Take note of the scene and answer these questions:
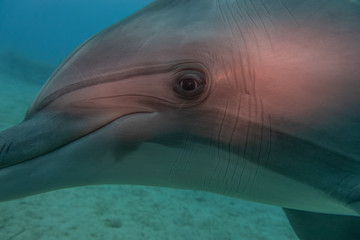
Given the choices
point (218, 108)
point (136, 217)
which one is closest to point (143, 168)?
point (218, 108)

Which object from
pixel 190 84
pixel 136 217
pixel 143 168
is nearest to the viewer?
pixel 190 84

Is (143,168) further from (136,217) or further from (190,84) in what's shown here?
(136,217)

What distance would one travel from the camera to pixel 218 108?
148cm

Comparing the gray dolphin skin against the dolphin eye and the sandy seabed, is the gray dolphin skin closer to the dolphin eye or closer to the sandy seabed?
the dolphin eye

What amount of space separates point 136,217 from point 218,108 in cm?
395

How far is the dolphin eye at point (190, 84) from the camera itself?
4.81ft

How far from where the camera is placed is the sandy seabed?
414cm

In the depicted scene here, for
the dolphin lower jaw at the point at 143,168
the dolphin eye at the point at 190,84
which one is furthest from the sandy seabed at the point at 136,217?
the dolphin eye at the point at 190,84

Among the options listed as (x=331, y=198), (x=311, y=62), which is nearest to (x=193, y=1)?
(x=311, y=62)

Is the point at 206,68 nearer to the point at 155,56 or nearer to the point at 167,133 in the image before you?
the point at 155,56

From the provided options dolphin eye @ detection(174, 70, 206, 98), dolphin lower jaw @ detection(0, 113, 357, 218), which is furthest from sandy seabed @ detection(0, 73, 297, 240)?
dolphin eye @ detection(174, 70, 206, 98)

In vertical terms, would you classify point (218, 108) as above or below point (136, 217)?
above

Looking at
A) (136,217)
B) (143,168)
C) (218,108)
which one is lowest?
(136,217)

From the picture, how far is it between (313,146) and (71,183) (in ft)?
4.75
